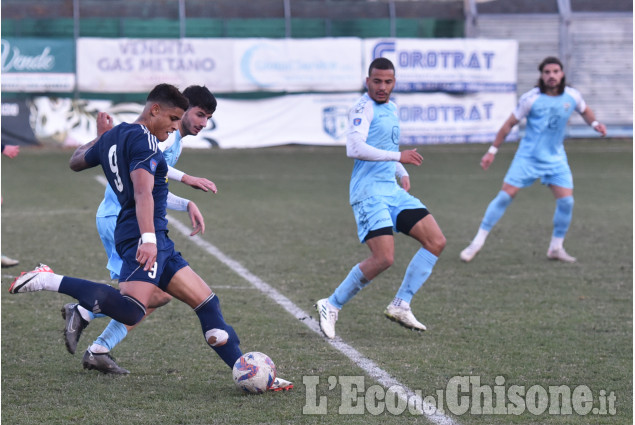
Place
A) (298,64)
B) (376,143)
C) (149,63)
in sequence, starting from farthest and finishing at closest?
(298,64)
(149,63)
(376,143)

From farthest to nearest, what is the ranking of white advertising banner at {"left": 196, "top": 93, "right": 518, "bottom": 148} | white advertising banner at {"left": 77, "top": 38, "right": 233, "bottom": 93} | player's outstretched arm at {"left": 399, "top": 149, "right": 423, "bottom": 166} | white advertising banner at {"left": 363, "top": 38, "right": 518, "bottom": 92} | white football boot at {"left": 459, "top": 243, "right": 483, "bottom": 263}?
1. white advertising banner at {"left": 363, "top": 38, "right": 518, "bottom": 92}
2. white advertising banner at {"left": 196, "top": 93, "right": 518, "bottom": 148}
3. white advertising banner at {"left": 77, "top": 38, "right": 233, "bottom": 93}
4. white football boot at {"left": 459, "top": 243, "right": 483, "bottom": 263}
5. player's outstretched arm at {"left": 399, "top": 149, "right": 423, "bottom": 166}

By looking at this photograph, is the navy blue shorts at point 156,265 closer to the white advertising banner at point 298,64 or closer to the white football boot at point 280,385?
the white football boot at point 280,385

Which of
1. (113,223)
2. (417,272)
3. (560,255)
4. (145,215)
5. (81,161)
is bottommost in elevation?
(560,255)

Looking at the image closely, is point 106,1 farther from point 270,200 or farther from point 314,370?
point 314,370

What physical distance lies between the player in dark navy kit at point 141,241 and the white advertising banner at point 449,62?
17861 mm

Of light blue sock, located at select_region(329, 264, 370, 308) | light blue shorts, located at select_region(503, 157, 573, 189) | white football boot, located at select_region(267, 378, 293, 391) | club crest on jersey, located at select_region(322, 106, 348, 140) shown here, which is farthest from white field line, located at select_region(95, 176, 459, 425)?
club crest on jersey, located at select_region(322, 106, 348, 140)

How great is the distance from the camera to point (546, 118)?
10.0 m

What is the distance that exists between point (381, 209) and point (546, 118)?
3.85 metres

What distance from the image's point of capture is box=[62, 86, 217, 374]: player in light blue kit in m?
5.60

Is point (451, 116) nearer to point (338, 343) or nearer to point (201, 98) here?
point (338, 343)

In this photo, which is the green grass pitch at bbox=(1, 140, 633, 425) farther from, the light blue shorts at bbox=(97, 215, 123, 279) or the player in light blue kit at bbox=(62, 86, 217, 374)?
the light blue shorts at bbox=(97, 215, 123, 279)

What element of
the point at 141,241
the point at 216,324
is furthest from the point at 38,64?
the point at 141,241

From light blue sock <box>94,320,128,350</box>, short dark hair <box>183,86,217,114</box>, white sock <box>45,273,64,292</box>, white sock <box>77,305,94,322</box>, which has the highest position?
short dark hair <box>183,86,217,114</box>

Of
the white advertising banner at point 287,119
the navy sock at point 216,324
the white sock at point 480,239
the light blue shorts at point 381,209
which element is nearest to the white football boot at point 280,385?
the navy sock at point 216,324
